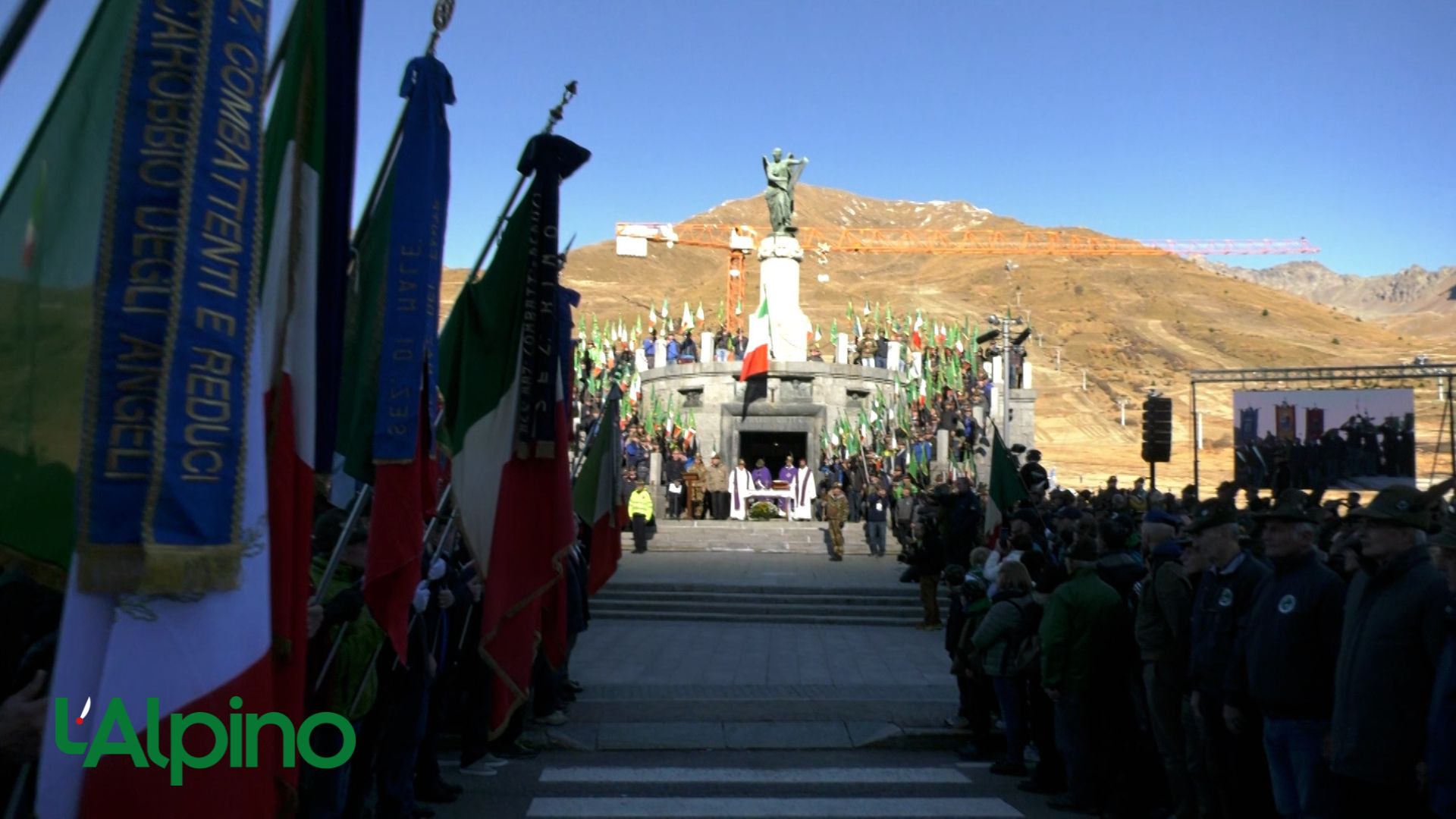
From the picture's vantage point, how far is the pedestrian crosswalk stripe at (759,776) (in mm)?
8242

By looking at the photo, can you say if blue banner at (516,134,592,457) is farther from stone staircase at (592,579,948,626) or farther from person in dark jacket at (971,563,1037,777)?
stone staircase at (592,579,948,626)

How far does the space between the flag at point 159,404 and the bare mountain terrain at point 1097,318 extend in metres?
53.1

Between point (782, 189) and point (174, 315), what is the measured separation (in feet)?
115

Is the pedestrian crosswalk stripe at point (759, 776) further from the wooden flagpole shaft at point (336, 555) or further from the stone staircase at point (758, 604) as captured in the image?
the stone staircase at point (758, 604)

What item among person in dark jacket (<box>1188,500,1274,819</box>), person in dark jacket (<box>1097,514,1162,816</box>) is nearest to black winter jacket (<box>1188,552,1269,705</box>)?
person in dark jacket (<box>1188,500,1274,819</box>)

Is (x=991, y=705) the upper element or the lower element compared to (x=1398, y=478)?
lower

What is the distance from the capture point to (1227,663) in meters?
6.01

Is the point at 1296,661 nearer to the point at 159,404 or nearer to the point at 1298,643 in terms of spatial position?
the point at 1298,643

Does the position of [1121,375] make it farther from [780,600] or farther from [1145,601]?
[1145,601]

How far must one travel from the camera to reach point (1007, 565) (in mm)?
8398

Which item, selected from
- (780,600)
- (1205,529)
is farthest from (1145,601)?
(780,600)

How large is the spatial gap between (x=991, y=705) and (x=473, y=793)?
158 inches

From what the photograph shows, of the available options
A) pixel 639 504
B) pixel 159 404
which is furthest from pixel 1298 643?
pixel 639 504

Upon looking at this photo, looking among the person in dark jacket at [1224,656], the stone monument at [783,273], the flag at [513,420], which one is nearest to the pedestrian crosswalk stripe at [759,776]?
the flag at [513,420]
